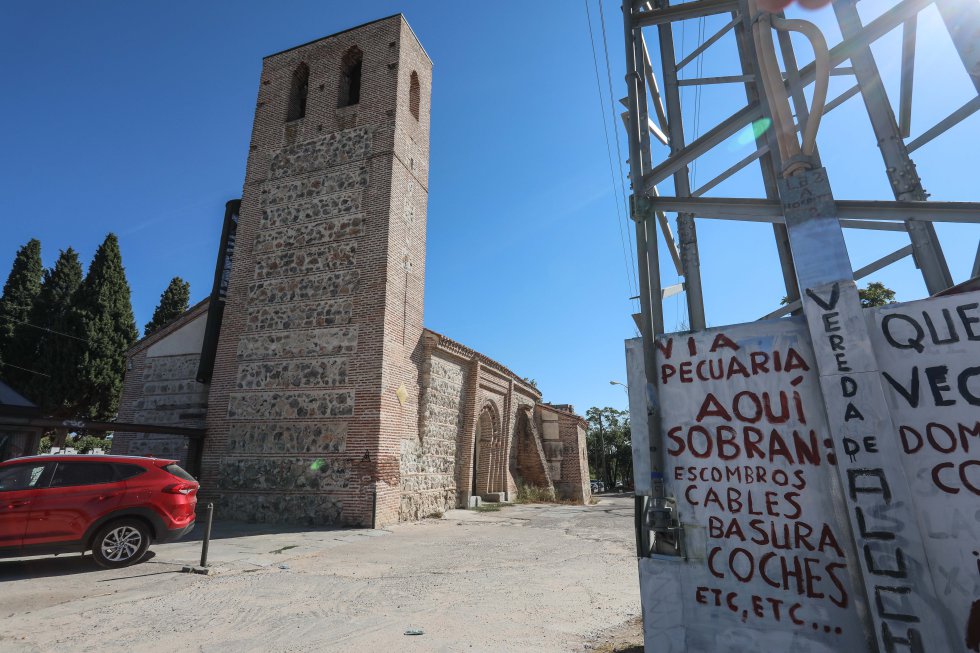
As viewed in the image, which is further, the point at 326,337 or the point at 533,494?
the point at 533,494

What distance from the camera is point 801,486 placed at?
2482 mm

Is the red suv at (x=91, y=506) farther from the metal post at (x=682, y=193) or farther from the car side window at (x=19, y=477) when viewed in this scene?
the metal post at (x=682, y=193)

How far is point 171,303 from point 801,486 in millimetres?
36270

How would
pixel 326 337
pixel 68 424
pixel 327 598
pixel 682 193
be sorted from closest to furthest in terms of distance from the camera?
pixel 682 193 < pixel 327 598 < pixel 68 424 < pixel 326 337

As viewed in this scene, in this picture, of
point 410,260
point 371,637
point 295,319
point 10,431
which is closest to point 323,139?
point 410,260

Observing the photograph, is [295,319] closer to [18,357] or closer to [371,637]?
[371,637]

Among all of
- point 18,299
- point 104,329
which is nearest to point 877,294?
point 104,329

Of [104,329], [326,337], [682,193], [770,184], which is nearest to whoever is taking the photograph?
[682,193]

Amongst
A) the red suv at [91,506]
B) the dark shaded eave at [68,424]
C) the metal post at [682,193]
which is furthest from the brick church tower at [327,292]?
the metal post at [682,193]

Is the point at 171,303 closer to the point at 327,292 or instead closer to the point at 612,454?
the point at 327,292

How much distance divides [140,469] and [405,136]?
10.8 meters

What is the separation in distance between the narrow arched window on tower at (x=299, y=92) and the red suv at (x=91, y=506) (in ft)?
38.9

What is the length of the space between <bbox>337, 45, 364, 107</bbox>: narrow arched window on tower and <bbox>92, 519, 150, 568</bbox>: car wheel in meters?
12.5

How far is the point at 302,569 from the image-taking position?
22.1 ft
